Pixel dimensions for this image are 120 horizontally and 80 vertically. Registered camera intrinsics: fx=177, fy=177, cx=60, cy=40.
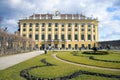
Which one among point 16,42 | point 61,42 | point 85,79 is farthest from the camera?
point 61,42

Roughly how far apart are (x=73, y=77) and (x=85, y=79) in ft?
3.27

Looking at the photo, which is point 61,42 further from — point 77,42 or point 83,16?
point 83,16

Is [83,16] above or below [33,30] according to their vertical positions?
above

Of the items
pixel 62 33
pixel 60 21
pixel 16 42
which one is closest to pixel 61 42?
pixel 62 33

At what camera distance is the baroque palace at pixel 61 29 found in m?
85.1

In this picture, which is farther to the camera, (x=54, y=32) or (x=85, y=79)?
(x=54, y=32)

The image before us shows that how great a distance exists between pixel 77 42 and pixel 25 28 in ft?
85.3

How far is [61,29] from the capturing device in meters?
86.0

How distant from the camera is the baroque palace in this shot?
279ft

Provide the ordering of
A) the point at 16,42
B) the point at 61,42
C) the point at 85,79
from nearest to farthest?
the point at 85,79
the point at 16,42
the point at 61,42

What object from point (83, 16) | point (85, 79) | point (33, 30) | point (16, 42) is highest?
point (83, 16)

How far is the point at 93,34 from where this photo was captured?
3383 inches

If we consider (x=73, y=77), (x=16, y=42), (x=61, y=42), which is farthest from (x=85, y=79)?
(x=61, y=42)

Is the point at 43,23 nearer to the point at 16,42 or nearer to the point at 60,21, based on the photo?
the point at 60,21
